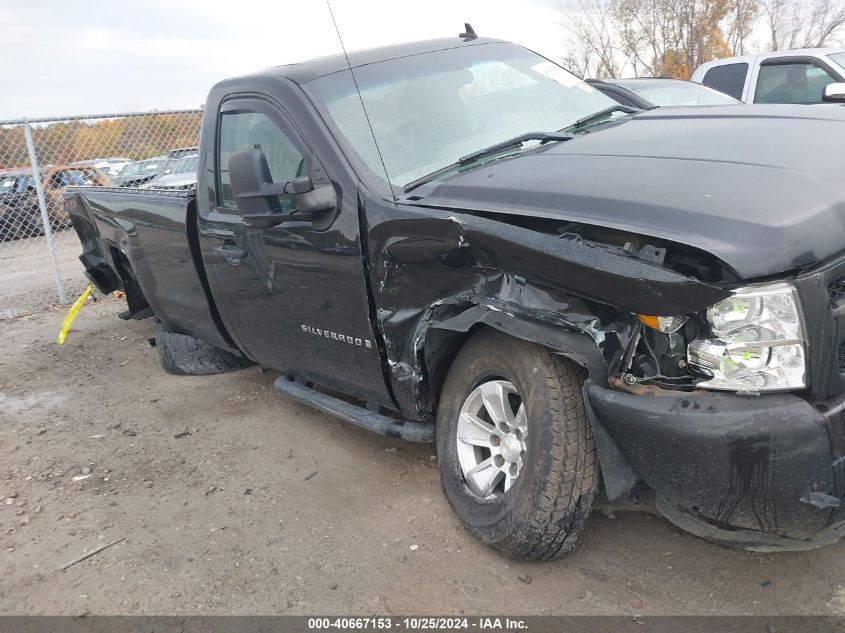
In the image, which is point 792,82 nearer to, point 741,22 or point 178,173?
point 178,173

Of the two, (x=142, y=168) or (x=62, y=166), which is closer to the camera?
(x=142, y=168)

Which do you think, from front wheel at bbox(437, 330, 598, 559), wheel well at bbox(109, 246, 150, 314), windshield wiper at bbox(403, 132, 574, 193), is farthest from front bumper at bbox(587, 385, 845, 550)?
wheel well at bbox(109, 246, 150, 314)

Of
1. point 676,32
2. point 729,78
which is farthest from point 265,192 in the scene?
point 676,32

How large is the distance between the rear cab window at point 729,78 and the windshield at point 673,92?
3.90 feet

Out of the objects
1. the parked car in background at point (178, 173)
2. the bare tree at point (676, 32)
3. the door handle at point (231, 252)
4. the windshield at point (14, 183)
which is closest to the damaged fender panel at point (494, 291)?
the door handle at point (231, 252)

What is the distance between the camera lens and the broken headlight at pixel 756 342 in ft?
6.81

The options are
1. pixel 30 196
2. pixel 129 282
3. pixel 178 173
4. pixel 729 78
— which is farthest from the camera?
pixel 30 196

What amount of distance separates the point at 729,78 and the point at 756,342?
6.96 metres

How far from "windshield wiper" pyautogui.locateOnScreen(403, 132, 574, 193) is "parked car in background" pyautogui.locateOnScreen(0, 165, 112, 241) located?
25.6 feet

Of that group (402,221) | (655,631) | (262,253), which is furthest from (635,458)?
(262,253)

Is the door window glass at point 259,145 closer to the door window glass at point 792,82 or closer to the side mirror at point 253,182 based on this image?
the side mirror at point 253,182

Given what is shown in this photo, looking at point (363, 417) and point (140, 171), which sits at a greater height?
point (140, 171)

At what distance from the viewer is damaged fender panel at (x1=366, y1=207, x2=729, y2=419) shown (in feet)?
7.08

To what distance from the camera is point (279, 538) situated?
329 centimetres
